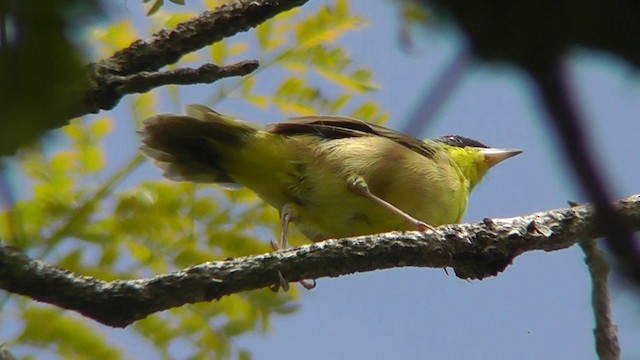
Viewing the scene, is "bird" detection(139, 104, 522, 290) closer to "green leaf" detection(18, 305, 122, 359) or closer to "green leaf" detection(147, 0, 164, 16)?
"green leaf" detection(18, 305, 122, 359)

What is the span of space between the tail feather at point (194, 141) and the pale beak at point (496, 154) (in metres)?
1.62

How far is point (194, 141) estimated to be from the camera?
4.56 meters

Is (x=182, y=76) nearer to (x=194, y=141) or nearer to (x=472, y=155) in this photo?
(x=194, y=141)

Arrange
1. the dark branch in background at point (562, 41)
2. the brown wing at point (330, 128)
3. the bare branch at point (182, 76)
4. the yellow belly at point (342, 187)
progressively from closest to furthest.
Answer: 1. the dark branch in background at point (562, 41)
2. the bare branch at point (182, 76)
3. the yellow belly at point (342, 187)
4. the brown wing at point (330, 128)

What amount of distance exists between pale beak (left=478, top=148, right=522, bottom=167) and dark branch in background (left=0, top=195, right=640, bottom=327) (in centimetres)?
249

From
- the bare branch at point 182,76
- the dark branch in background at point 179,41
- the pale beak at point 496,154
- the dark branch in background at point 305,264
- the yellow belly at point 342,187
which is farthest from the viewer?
the pale beak at point 496,154

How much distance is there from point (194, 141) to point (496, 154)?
1979 mm

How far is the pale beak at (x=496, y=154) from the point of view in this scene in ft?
18.2

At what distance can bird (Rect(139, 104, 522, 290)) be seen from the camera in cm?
443

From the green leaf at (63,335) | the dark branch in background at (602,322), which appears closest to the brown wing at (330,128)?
the green leaf at (63,335)

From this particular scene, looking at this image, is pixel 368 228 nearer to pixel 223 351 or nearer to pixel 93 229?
pixel 223 351

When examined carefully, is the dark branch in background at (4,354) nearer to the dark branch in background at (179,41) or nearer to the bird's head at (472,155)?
the dark branch in background at (179,41)

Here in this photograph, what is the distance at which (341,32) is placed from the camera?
416 cm

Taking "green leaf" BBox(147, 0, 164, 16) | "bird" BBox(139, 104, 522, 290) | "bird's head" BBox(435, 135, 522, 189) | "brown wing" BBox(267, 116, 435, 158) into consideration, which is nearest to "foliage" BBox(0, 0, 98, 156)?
"green leaf" BBox(147, 0, 164, 16)
